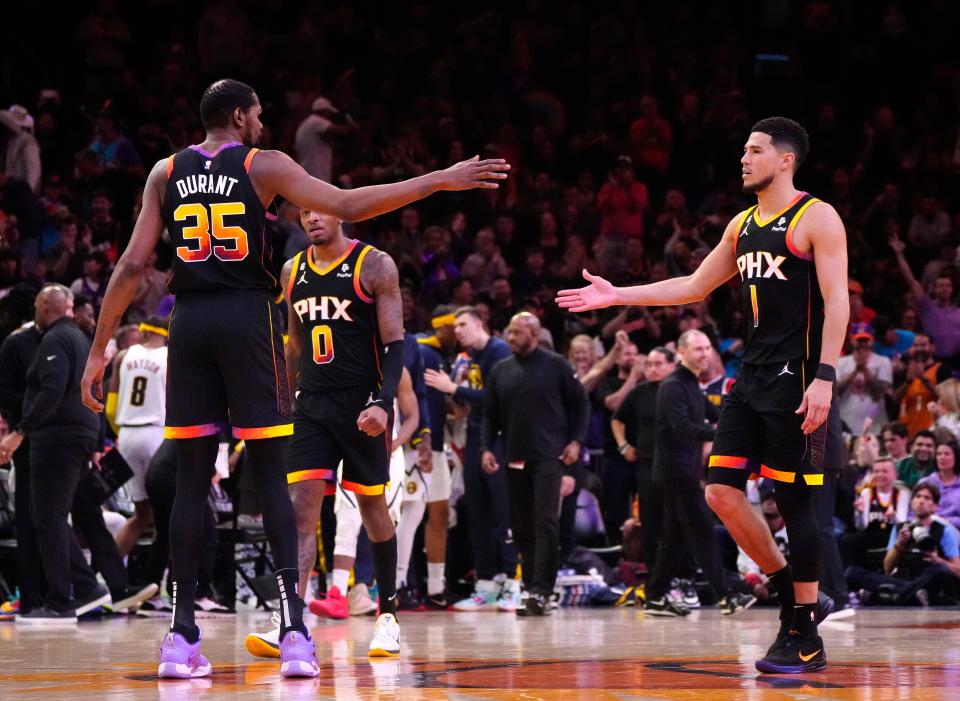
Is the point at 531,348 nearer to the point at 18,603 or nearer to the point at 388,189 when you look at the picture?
the point at 18,603

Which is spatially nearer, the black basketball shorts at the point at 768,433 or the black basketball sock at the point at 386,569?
the black basketball shorts at the point at 768,433

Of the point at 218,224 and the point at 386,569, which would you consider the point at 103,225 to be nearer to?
the point at 386,569

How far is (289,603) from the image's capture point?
6035mm

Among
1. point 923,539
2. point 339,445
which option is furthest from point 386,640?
point 923,539

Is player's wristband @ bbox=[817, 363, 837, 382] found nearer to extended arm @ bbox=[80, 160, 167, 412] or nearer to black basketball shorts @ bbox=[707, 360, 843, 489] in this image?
black basketball shorts @ bbox=[707, 360, 843, 489]

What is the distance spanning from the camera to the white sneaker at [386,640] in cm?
717

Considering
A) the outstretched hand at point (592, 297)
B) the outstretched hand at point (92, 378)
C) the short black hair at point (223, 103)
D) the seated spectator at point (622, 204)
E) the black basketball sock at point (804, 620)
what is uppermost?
the seated spectator at point (622, 204)

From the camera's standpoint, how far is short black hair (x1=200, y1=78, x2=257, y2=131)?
6207 mm

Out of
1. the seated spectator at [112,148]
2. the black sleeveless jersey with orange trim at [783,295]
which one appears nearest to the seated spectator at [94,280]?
the seated spectator at [112,148]

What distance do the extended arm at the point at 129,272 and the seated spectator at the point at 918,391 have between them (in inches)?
374

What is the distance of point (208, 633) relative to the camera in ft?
28.9

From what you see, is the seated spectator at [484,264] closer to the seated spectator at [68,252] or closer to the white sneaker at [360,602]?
the seated spectator at [68,252]

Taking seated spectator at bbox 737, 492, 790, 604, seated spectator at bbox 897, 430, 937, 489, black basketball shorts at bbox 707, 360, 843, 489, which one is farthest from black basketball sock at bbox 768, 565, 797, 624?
seated spectator at bbox 897, 430, 937, 489

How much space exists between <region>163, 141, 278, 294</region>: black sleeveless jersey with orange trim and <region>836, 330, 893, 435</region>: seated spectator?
9445 millimetres
